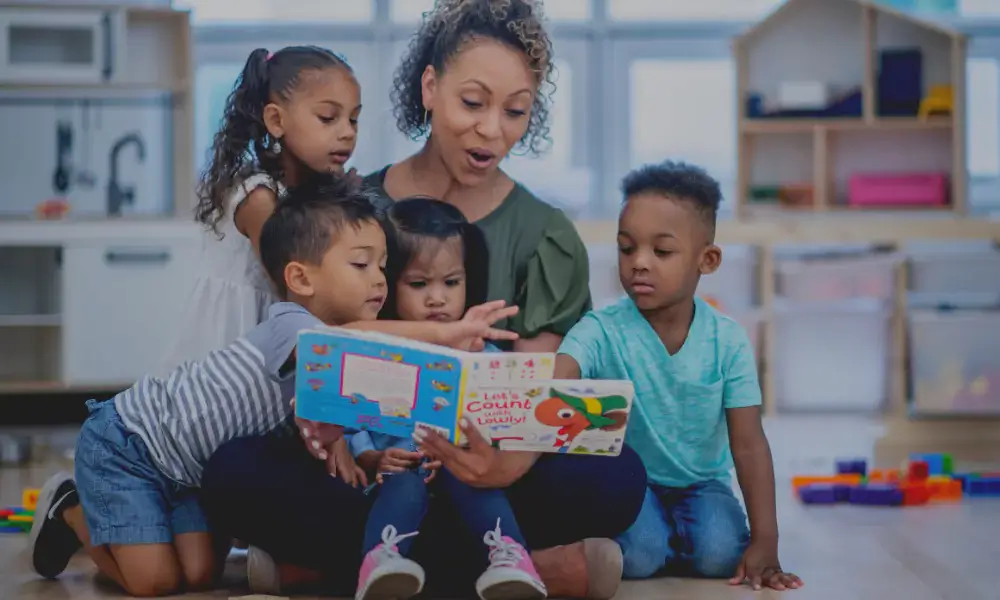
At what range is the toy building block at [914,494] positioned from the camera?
10.4 feet

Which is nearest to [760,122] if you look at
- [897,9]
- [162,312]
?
[897,9]

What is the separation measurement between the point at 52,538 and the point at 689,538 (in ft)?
3.64

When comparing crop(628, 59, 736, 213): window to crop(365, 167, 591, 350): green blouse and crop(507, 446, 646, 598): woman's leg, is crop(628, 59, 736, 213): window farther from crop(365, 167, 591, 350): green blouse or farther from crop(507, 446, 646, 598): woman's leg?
crop(507, 446, 646, 598): woman's leg

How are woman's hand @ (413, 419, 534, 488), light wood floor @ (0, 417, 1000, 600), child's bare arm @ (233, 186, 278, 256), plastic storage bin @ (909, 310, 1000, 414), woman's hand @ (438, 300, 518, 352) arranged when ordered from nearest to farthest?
woman's hand @ (413, 419, 534, 488), woman's hand @ (438, 300, 518, 352), light wood floor @ (0, 417, 1000, 600), child's bare arm @ (233, 186, 278, 256), plastic storage bin @ (909, 310, 1000, 414)

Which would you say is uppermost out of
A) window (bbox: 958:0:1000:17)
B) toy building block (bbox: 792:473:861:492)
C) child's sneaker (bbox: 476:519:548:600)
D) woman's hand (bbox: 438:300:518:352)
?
window (bbox: 958:0:1000:17)

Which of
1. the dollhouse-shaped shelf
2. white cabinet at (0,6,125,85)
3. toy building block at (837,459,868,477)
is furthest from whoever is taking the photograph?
the dollhouse-shaped shelf

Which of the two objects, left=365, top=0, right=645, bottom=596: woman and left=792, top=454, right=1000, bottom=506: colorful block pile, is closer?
left=365, top=0, right=645, bottom=596: woman

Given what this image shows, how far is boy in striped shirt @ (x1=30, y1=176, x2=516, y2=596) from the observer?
2066 millimetres

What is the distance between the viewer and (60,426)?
4.71 metres

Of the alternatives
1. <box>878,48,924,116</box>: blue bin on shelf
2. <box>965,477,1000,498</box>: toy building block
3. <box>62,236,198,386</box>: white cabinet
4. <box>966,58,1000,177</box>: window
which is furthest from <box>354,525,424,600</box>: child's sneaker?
<box>966,58,1000,177</box>: window

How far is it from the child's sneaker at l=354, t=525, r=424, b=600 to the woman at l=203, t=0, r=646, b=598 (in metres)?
0.13

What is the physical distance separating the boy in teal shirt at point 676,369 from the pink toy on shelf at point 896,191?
284 cm

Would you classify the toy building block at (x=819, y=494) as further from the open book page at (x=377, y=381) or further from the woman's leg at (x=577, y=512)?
the open book page at (x=377, y=381)

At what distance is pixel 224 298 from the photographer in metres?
2.42
